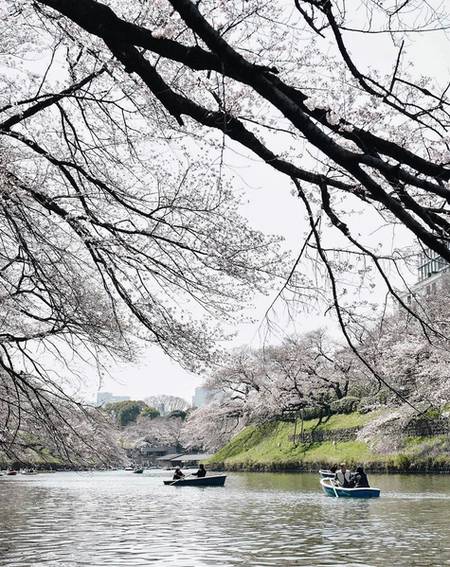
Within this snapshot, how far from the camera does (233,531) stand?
13492 mm

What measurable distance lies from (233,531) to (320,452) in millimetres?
28140

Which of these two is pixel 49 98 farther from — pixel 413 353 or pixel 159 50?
pixel 413 353

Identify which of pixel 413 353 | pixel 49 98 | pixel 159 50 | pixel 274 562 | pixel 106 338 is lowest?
pixel 274 562

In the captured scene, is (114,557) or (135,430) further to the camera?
(135,430)

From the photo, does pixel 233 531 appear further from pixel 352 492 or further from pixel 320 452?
pixel 320 452

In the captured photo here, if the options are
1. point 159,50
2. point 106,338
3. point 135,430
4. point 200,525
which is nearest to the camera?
point 159,50

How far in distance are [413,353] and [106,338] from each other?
22.8m

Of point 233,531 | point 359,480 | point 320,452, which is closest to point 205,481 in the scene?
point 359,480

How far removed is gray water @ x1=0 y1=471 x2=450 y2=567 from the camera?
10070 millimetres

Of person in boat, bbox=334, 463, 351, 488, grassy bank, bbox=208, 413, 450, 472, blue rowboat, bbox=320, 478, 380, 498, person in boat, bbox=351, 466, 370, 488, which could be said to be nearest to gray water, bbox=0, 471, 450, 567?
blue rowboat, bbox=320, 478, 380, 498

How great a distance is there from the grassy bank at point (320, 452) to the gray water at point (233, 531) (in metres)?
8.22

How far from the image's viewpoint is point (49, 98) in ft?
21.5

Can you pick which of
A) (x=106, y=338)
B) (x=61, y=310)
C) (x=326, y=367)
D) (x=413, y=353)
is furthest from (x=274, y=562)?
(x=326, y=367)

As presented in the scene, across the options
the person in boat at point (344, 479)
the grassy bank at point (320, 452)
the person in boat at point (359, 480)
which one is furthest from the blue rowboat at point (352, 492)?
the grassy bank at point (320, 452)
